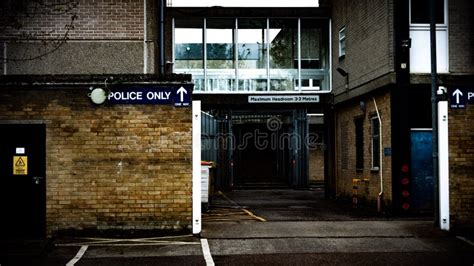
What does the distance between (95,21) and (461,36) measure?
10.1 metres

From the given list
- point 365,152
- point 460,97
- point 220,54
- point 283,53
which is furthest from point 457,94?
point 220,54

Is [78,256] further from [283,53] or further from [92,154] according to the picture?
[283,53]

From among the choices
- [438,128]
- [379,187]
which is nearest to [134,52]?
[438,128]

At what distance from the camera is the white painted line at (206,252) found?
414 inches

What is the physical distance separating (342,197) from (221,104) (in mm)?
5746

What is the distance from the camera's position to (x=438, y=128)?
1389 cm

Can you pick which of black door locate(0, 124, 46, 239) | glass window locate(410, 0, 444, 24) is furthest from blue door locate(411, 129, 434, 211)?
black door locate(0, 124, 46, 239)

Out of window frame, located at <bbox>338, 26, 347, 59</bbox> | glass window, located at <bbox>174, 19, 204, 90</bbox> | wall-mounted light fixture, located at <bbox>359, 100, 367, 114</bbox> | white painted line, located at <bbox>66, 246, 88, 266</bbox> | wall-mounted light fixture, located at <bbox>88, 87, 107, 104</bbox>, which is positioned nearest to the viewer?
white painted line, located at <bbox>66, 246, 88, 266</bbox>

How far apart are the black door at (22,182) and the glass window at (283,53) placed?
46.1ft

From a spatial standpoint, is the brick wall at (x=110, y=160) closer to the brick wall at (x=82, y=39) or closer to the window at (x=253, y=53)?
the brick wall at (x=82, y=39)

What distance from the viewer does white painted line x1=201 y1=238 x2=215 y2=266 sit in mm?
10523

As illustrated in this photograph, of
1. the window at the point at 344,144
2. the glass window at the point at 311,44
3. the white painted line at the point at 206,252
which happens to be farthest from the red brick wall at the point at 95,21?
the glass window at the point at 311,44

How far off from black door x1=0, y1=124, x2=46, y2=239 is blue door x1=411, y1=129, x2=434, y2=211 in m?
10.1

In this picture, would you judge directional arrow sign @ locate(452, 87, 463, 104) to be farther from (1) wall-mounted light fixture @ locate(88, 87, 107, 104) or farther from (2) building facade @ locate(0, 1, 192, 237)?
(1) wall-mounted light fixture @ locate(88, 87, 107, 104)
